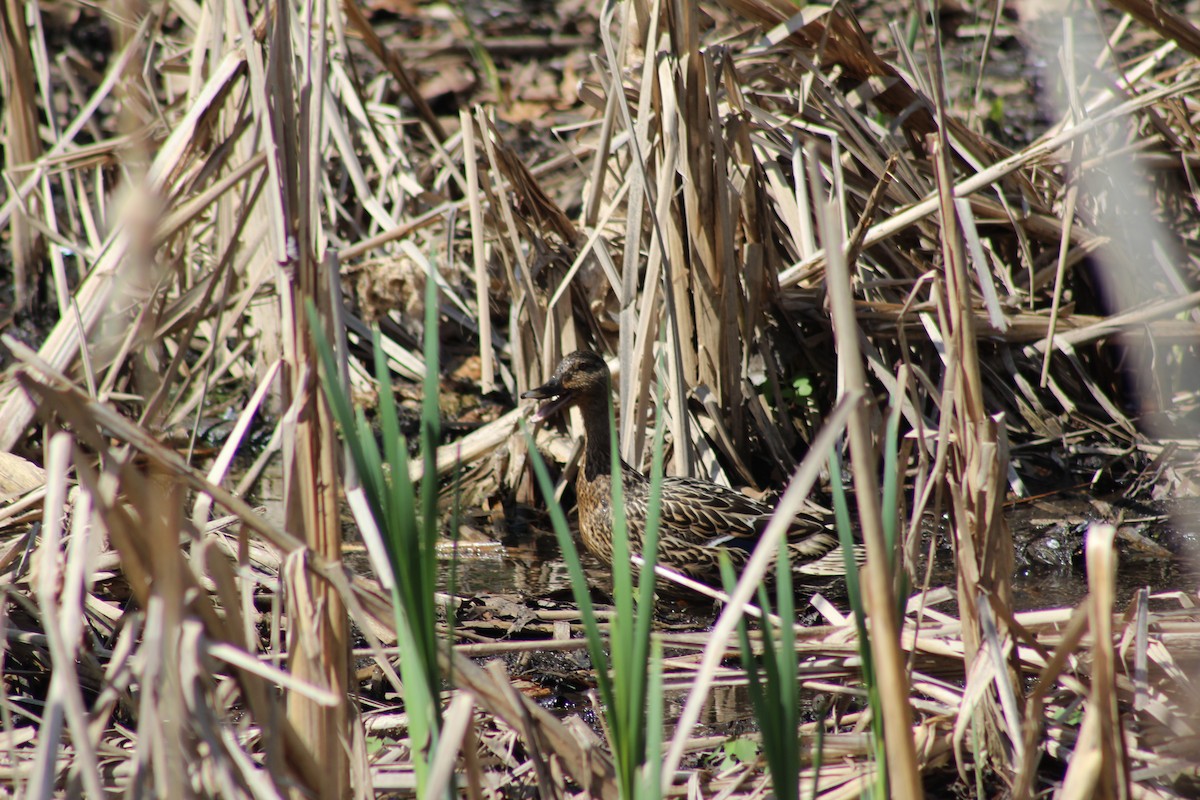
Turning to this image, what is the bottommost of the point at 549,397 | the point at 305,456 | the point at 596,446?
the point at 305,456

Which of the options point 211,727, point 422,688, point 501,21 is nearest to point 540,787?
point 422,688

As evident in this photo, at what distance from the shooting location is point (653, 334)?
4359mm

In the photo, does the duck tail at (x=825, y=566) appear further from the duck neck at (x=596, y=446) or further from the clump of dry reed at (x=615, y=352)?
the duck neck at (x=596, y=446)

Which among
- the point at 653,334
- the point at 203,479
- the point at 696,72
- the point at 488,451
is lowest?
the point at 203,479

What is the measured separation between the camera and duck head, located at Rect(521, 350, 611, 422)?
15.6 ft

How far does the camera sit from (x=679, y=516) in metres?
4.74

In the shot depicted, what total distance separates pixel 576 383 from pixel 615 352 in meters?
0.67

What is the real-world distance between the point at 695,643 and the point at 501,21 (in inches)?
285

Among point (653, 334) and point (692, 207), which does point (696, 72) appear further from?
point (653, 334)

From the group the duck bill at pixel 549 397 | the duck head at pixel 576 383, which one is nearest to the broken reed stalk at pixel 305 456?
the duck bill at pixel 549 397

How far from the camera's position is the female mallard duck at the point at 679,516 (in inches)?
185

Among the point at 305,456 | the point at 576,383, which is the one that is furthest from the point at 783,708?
the point at 576,383

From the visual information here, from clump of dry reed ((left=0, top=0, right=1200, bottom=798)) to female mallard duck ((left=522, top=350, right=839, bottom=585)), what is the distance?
0.22m

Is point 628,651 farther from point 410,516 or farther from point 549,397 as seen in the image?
point 549,397
